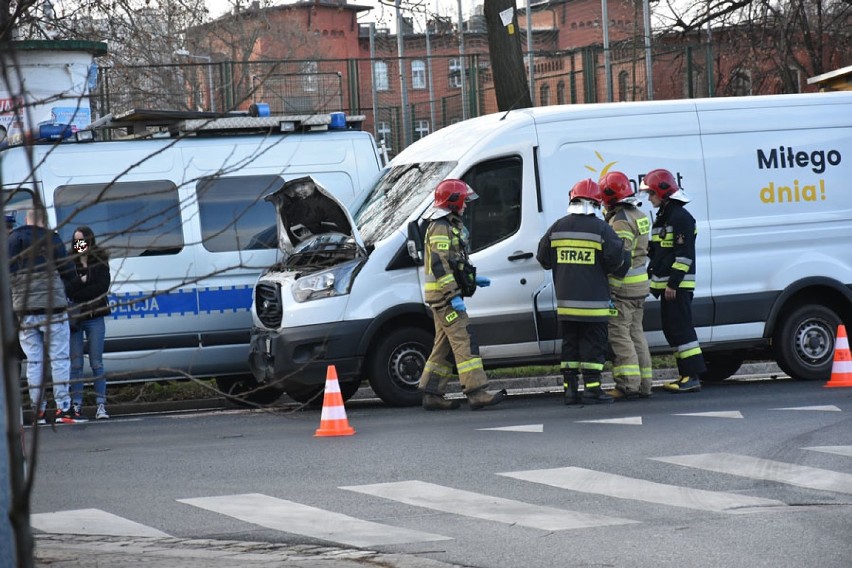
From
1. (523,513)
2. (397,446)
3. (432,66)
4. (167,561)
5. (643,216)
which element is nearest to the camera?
(167,561)

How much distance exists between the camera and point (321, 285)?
37.9 feet

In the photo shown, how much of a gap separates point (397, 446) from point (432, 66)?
14330 millimetres

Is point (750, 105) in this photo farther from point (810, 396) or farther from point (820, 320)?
point (810, 396)

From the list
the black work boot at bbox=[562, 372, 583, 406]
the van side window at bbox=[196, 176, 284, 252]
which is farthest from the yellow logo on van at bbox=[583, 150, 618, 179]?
the van side window at bbox=[196, 176, 284, 252]

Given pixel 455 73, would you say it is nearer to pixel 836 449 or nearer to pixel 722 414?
pixel 722 414

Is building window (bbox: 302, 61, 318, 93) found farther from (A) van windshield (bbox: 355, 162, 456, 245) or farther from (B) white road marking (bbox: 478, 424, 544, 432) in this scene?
(B) white road marking (bbox: 478, 424, 544, 432)

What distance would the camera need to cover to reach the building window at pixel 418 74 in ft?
69.1

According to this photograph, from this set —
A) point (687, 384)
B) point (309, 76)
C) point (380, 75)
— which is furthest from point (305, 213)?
point (380, 75)

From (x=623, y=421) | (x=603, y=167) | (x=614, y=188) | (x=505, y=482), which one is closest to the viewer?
(x=505, y=482)

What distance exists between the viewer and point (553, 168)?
471 inches

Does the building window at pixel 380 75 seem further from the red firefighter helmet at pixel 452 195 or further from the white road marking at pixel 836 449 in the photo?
the white road marking at pixel 836 449

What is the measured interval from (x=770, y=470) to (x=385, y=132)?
45.3 feet

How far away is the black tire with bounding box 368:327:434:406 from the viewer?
1170 centimetres

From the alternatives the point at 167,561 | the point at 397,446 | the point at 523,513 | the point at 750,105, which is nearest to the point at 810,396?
the point at 750,105
